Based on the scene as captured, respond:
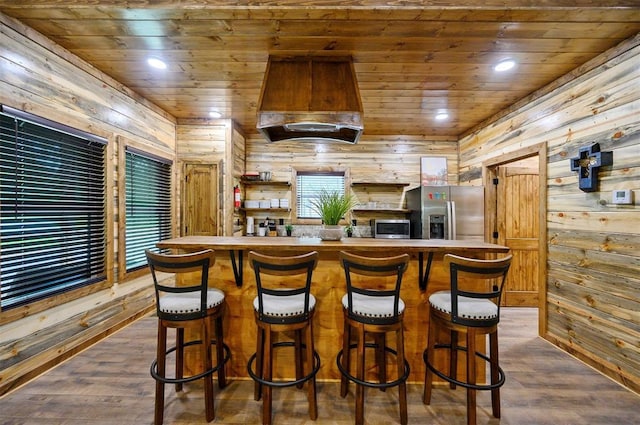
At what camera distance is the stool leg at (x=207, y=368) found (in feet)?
5.88

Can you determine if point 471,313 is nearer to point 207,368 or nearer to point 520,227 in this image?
point 207,368

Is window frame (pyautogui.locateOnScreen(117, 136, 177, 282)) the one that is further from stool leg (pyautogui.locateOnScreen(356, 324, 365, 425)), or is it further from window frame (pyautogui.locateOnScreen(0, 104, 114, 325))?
stool leg (pyautogui.locateOnScreen(356, 324, 365, 425))

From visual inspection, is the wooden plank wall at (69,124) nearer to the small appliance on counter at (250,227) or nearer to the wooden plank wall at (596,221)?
the small appliance on counter at (250,227)

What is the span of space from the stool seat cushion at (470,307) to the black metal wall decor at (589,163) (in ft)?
5.44

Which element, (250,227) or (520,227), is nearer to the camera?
(520,227)

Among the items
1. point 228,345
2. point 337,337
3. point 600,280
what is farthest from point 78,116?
point 600,280

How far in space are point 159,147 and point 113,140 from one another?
2.62 feet

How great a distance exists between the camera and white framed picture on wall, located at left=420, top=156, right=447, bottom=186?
4.91 meters

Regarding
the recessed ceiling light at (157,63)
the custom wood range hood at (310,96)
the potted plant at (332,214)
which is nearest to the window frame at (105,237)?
the recessed ceiling light at (157,63)

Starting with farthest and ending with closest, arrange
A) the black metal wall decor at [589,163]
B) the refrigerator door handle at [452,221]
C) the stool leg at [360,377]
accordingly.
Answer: the refrigerator door handle at [452,221] → the black metal wall decor at [589,163] → the stool leg at [360,377]

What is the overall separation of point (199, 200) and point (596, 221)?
15.4 feet

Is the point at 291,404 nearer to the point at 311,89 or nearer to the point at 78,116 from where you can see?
the point at 311,89

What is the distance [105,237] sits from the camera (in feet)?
9.60

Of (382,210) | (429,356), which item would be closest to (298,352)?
(429,356)
